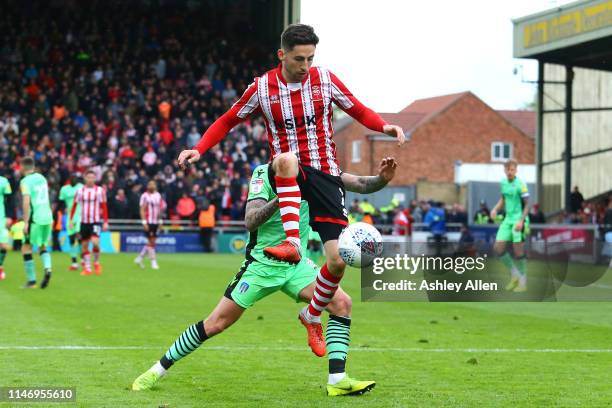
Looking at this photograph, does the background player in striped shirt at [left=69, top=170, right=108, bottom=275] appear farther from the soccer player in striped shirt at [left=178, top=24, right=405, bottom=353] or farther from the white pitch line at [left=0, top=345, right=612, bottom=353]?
the soccer player in striped shirt at [left=178, top=24, right=405, bottom=353]

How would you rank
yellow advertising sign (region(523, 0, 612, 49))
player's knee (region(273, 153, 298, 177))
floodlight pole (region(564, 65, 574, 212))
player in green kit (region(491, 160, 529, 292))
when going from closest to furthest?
player's knee (region(273, 153, 298, 177)), player in green kit (region(491, 160, 529, 292)), yellow advertising sign (region(523, 0, 612, 49)), floodlight pole (region(564, 65, 574, 212))

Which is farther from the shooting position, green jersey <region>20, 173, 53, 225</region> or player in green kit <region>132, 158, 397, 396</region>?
green jersey <region>20, 173, 53, 225</region>

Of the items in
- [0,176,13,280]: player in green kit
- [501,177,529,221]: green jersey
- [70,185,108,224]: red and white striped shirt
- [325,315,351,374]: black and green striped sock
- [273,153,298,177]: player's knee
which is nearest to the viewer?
[273,153,298,177]: player's knee

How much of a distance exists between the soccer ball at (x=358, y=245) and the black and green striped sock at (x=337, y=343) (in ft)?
1.70

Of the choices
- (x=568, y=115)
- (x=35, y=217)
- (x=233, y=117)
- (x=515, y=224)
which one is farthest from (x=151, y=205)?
(x=233, y=117)

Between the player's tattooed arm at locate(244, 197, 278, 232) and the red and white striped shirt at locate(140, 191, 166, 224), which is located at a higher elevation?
the player's tattooed arm at locate(244, 197, 278, 232)

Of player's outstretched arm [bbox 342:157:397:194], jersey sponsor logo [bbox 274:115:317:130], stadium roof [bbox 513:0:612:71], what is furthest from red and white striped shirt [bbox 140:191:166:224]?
jersey sponsor logo [bbox 274:115:317:130]

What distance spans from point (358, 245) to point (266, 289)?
0.71 m

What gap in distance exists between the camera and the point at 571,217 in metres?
30.0

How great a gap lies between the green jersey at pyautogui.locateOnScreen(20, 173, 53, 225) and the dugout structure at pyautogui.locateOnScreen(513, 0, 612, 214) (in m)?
17.3

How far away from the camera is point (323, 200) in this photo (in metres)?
6.74

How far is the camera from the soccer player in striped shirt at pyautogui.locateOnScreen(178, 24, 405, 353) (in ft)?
21.6

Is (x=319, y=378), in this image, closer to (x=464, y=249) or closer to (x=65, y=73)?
(x=464, y=249)

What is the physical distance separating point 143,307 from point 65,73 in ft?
78.7
